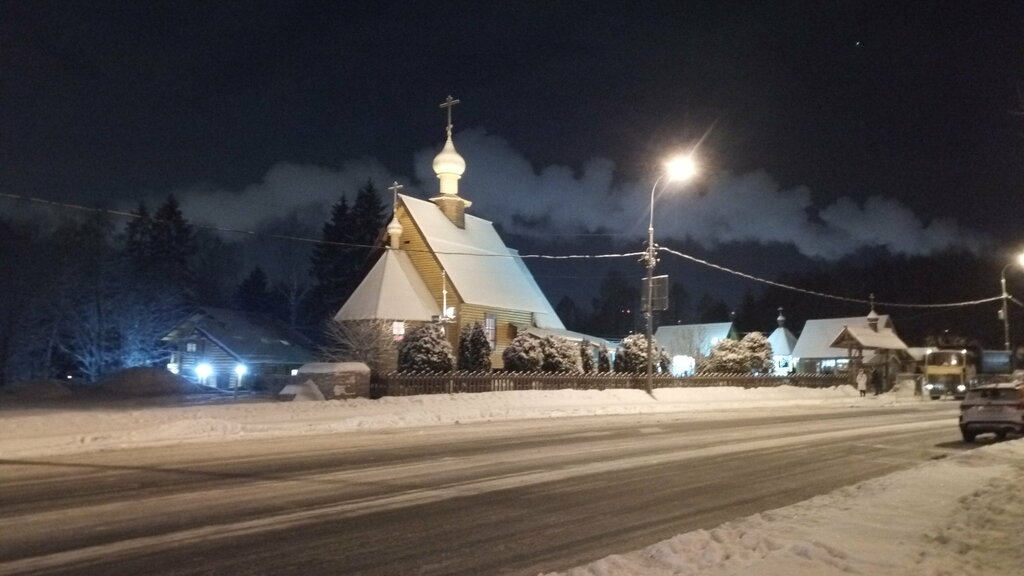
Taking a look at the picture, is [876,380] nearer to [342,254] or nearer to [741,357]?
[741,357]

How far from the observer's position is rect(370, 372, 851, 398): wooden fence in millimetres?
29219

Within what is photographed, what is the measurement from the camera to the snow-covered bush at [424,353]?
1257 inches

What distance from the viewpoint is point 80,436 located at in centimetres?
1816

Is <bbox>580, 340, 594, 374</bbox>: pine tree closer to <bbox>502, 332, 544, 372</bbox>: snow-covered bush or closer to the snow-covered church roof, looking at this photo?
<bbox>502, 332, 544, 372</bbox>: snow-covered bush

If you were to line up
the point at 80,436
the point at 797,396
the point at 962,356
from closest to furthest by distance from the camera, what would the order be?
1. the point at 80,436
2. the point at 797,396
3. the point at 962,356

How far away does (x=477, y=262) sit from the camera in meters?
47.2

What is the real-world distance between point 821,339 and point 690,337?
1264 centimetres

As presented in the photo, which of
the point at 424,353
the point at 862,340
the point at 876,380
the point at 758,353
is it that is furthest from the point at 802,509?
the point at 862,340

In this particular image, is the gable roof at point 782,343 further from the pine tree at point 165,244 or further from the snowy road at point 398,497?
the snowy road at point 398,497

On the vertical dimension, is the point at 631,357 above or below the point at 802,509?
above

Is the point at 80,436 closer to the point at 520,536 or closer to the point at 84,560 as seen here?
the point at 84,560

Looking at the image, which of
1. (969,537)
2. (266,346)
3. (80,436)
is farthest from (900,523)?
(266,346)

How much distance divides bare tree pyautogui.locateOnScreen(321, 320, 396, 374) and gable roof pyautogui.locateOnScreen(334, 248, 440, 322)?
1.11m

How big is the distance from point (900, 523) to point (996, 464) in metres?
7.41
